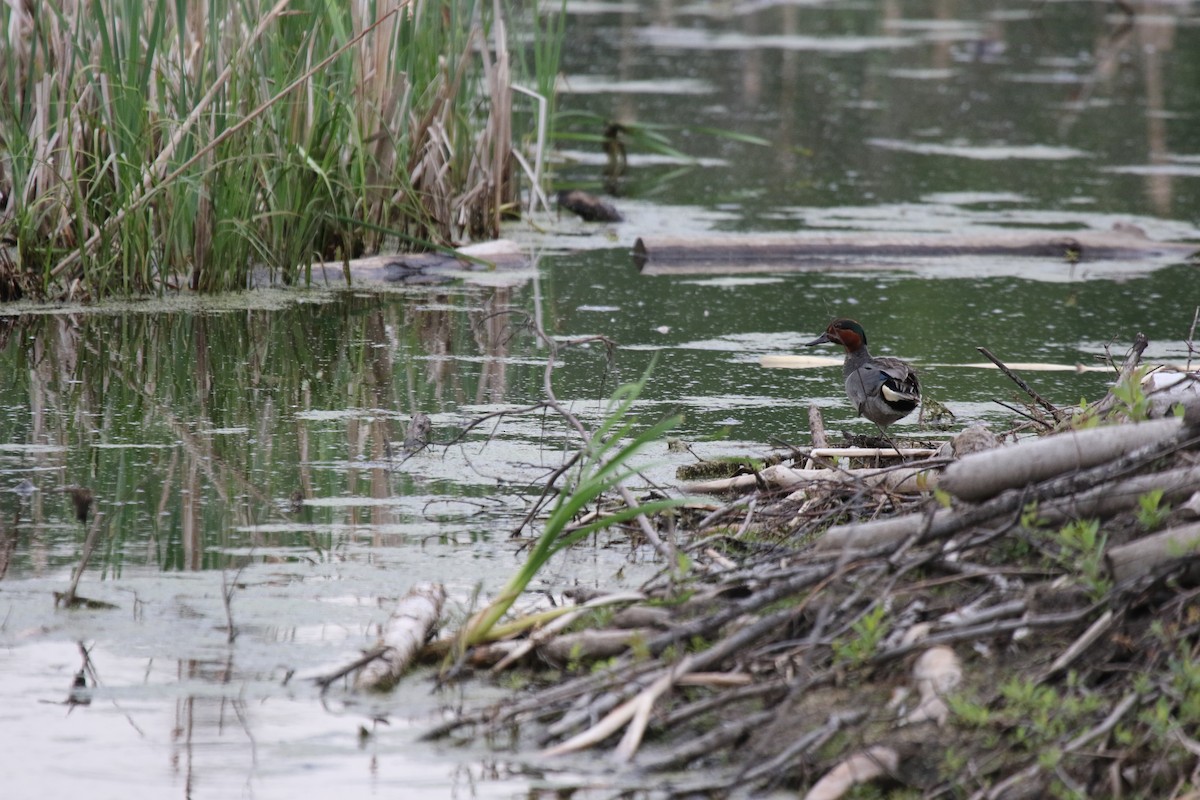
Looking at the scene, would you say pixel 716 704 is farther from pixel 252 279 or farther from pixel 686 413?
pixel 252 279

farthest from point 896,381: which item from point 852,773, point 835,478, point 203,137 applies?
point 203,137

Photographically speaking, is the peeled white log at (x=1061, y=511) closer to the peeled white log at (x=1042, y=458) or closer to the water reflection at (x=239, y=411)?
the peeled white log at (x=1042, y=458)

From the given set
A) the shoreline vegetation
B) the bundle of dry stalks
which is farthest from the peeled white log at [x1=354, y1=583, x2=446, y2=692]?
the shoreline vegetation

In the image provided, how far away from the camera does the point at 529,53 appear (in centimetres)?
1634

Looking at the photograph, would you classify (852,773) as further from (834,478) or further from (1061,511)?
(834,478)

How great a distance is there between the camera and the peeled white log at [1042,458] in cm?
373

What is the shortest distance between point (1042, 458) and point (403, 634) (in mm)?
1378

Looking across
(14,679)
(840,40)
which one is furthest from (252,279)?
(840,40)

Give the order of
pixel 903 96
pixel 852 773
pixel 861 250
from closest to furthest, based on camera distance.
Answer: pixel 852 773 → pixel 861 250 → pixel 903 96

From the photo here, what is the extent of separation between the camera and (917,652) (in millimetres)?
3443

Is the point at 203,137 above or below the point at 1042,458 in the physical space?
below

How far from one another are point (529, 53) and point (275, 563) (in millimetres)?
12446

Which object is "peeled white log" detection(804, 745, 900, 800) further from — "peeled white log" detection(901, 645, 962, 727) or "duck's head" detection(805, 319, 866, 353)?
"duck's head" detection(805, 319, 866, 353)

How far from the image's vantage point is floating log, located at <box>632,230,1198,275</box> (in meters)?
9.20
